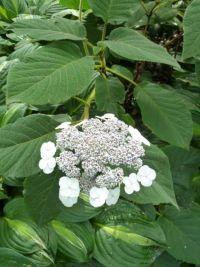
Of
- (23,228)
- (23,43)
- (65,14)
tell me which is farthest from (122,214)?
(65,14)

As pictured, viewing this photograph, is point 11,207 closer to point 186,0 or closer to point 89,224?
point 89,224

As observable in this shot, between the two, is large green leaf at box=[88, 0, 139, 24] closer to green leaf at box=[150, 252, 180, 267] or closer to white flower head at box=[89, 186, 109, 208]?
white flower head at box=[89, 186, 109, 208]

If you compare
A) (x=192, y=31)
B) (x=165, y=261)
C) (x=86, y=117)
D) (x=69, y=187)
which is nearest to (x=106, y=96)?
(x=86, y=117)

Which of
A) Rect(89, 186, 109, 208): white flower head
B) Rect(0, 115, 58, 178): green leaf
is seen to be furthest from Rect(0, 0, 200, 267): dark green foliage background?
Rect(89, 186, 109, 208): white flower head

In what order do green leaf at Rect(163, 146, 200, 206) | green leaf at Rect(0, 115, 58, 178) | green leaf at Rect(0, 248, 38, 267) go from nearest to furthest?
green leaf at Rect(0, 115, 58, 178)
green leaf at Rect(0, 248, 38, 267)
green leaf at Rect(163, 146, 200, 206)

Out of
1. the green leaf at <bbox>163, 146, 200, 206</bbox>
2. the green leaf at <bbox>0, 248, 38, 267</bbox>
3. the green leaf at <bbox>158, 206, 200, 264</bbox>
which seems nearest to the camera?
the green leaf at <bbox>0, 248, 38, 267</bbox>

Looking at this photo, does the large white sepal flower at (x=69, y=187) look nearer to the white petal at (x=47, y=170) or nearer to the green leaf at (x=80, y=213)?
the white petal at (x=47, y=170)
